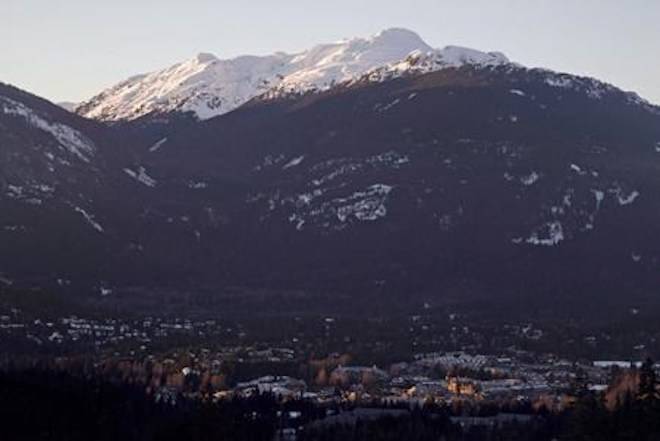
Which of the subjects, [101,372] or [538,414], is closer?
[538,414]

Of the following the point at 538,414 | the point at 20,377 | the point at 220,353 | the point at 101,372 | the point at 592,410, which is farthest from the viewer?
the point at 220,353

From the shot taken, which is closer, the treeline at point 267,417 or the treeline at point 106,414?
the treeline at point 267,417

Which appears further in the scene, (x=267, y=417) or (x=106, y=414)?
(x=267, y=417)

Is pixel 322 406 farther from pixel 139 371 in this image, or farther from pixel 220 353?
pixel 220 353

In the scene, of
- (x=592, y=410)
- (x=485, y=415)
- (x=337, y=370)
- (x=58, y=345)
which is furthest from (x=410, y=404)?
(x=58, y=345)

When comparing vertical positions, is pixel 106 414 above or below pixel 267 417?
above

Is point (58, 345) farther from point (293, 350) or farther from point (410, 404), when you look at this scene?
point (410, 404)

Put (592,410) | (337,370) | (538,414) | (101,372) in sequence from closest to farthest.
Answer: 1. (592,410)
2. (538,414)
3. (101,372)
4. (337,370)

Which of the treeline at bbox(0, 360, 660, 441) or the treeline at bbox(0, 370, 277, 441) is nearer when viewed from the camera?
the treeline at bbox(0, 360, 660, 441)

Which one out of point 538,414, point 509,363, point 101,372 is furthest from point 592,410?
point 509,363
